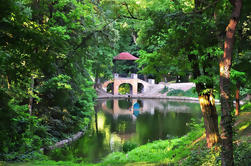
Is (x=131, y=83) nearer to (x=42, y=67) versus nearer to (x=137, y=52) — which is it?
(x=137, y=52)

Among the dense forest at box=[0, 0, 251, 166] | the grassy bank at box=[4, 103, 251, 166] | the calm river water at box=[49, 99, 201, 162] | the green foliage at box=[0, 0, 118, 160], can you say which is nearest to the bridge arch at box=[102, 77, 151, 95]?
the calm river water at box=[49, 99, 201, 162]

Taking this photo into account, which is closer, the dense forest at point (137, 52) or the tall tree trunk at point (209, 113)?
the dense forest at point (137, 52)

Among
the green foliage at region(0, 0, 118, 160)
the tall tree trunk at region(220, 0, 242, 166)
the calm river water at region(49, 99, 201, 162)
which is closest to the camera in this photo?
the green foliage at region(0, 0, 118, 160)

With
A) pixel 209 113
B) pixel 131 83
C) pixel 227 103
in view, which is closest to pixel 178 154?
pixel 209 113

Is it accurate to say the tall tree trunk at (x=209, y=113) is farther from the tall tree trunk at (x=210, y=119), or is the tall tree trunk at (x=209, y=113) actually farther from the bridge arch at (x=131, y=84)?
the bridge arch at (x=131, y=84)

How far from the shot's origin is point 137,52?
8938 mm

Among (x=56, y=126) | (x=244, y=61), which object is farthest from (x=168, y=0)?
(x=56, y=126)

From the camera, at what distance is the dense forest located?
13.3ft

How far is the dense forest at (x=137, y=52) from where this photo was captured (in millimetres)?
4039

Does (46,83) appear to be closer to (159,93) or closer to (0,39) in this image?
(0,39)

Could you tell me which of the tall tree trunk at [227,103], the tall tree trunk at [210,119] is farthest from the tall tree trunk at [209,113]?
the tall tree trunk at [227,103]

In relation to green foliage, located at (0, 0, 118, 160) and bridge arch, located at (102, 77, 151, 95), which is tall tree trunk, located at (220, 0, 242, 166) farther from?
bridge arch, located at (102, 77, 151, 95)

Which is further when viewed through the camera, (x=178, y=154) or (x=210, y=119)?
(x=178, y=154)

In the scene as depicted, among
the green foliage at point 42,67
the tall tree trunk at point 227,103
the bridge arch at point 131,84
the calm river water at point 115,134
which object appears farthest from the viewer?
the bridge arch at point 131,84
